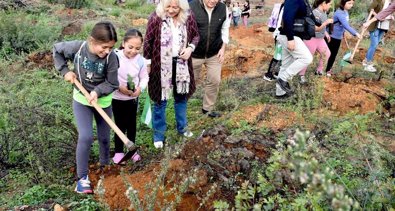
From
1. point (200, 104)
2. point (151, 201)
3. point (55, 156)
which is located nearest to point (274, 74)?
point (200, 104)

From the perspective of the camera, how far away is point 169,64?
12.9 ft

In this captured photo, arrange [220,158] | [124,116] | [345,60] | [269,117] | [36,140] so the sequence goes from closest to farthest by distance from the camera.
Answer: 1. [220,158]
2. [36,140]
3. [124,116]
4. [269,117]
5. [345,60]

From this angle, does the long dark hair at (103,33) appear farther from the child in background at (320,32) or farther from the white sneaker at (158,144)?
the child in background at (320,32)

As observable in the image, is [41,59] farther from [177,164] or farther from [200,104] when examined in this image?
[177,164]

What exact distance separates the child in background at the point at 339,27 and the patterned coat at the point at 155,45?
2801 millimetres

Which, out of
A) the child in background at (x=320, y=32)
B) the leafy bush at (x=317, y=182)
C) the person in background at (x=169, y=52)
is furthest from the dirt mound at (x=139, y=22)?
the leafy bush at (x=317, y=182)

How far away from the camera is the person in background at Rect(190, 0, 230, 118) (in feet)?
14.0

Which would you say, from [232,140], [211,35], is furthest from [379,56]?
[232,140]

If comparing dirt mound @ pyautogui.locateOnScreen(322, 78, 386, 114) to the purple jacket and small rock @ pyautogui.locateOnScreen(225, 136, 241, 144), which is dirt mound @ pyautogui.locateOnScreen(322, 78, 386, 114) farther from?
small rock @ pyautogui.locateOnScreen(225, 136, 241, 144)

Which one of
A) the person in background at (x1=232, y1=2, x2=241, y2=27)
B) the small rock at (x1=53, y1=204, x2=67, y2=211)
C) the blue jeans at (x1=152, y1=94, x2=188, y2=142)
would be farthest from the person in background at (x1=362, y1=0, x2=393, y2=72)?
the person in background at (x1=232, y1=2, x2=241, y2=27)

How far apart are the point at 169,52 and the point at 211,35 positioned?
2.36ft

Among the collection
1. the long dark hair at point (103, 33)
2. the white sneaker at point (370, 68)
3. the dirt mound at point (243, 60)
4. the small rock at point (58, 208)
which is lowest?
the dirt mound at point (243, 60)

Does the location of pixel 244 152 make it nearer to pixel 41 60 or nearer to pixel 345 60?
pixel 345 60

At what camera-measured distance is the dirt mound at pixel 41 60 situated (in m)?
6.97
